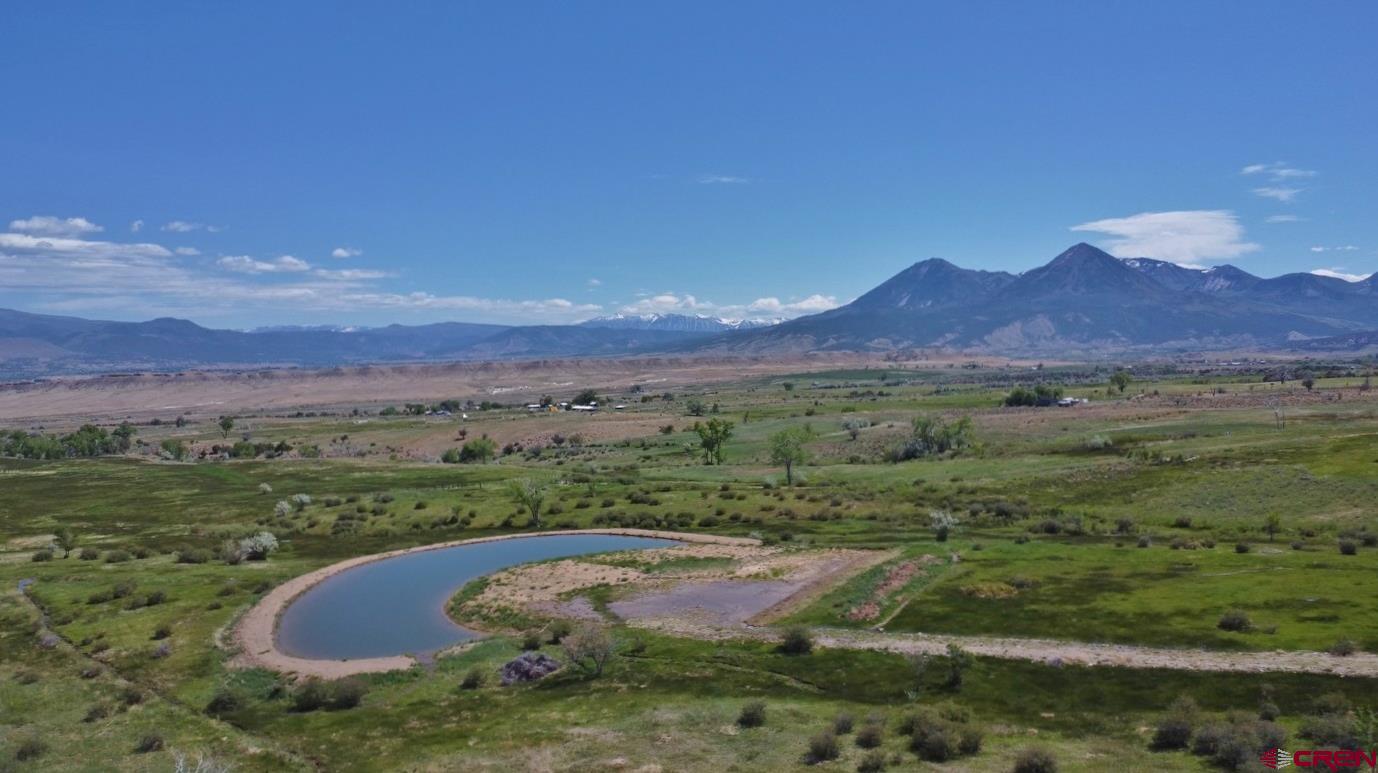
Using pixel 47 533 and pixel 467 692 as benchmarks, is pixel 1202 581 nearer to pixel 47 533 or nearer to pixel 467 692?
pixel 467 692

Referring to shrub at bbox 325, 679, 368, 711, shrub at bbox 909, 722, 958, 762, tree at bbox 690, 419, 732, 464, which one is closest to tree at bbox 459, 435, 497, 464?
tree at bbox 690, 419, 732, 464

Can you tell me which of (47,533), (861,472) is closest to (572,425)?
(861,472)

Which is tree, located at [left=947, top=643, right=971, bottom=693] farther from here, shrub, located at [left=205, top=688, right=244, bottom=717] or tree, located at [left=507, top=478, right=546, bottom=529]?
tree, located at [left=507, top=478, right=546, bottom=529]

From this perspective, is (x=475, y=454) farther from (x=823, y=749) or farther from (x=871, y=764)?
(x=871, y=764)

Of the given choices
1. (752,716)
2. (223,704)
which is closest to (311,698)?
(223,704)

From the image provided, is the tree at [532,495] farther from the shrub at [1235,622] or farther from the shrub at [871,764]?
the shrub at [1235,622]

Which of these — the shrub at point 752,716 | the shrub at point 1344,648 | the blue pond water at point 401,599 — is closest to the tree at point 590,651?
the shrub at point 752,716

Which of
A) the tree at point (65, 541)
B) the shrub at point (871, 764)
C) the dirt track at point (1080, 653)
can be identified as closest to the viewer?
the shrub at point (871, 764)
